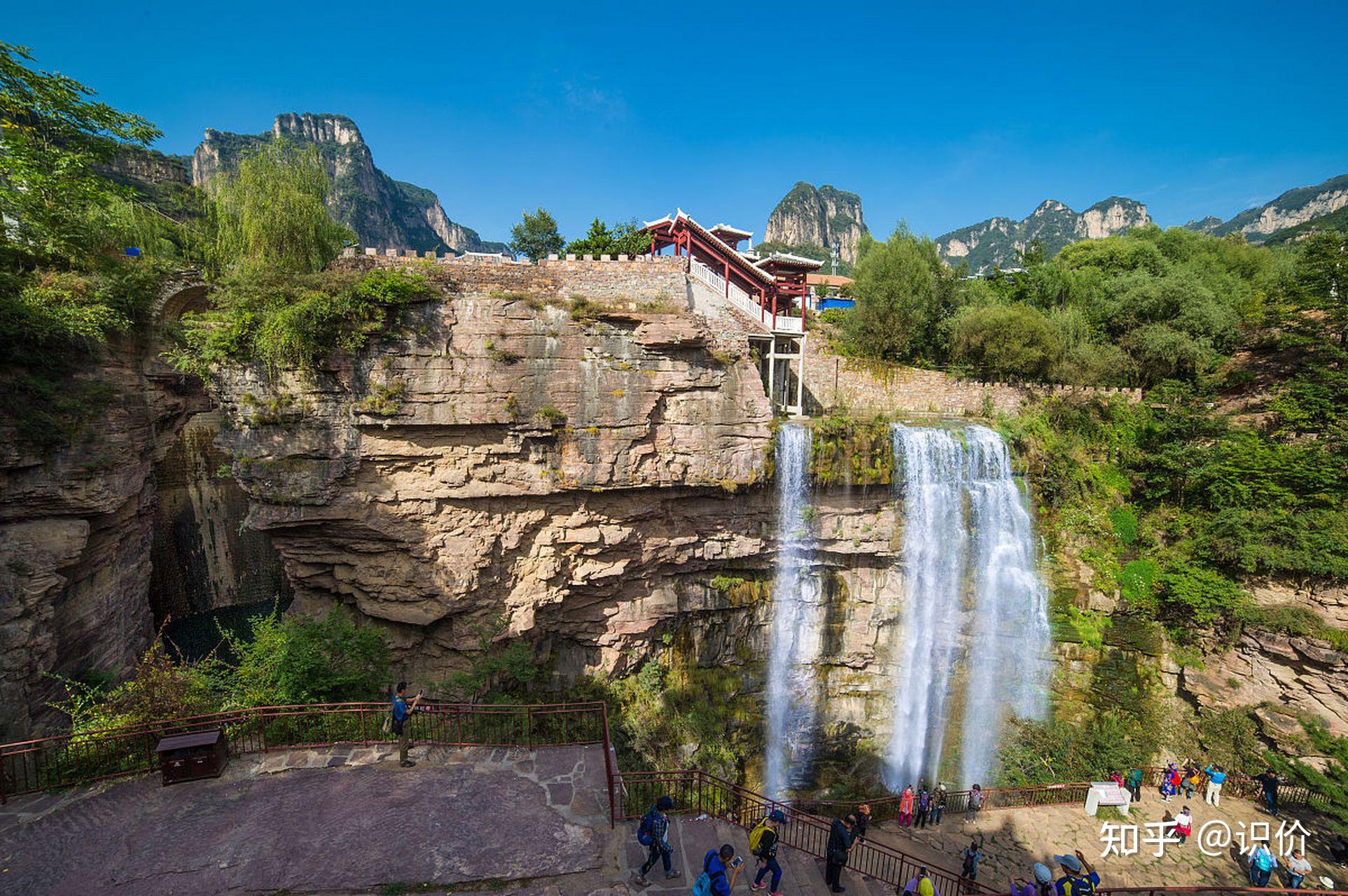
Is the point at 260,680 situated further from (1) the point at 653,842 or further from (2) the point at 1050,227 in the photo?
(2) the point at 1050,227

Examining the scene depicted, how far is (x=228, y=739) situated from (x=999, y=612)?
1997cm

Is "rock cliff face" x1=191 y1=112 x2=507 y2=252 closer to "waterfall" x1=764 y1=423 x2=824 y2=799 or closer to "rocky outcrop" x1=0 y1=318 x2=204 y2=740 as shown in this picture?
"rocky outcrop" x1=0 y1=318 x2=204 y2=740

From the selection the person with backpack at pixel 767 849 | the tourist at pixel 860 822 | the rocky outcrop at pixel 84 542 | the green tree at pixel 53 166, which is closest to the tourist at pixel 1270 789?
the tourist at pixel 860 822

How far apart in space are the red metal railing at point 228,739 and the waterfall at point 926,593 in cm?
1211

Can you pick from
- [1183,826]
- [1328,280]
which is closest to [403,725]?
[1183,826]

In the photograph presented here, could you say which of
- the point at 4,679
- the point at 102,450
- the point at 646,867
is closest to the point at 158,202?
the point at 102,450

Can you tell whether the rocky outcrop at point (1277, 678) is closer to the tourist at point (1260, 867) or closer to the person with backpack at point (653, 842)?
the tourist at point (1260, 867)

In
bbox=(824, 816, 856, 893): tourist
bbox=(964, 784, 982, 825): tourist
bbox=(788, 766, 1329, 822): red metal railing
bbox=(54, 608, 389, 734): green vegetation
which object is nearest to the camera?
bbox=(54, 608, 389, 734): green vegetation

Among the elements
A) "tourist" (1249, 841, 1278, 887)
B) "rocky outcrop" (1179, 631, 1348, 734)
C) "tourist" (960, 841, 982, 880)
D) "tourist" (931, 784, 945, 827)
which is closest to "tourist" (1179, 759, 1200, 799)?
"rocky outcrop" (1179, 631, 1348, 734)

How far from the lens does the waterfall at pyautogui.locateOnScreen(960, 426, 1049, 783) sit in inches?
653

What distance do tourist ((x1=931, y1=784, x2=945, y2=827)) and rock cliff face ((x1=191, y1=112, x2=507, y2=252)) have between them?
7489cm

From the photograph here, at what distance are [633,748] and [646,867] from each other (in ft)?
29.7

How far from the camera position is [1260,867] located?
1141 centimetres

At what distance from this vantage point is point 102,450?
11656 millimetres
